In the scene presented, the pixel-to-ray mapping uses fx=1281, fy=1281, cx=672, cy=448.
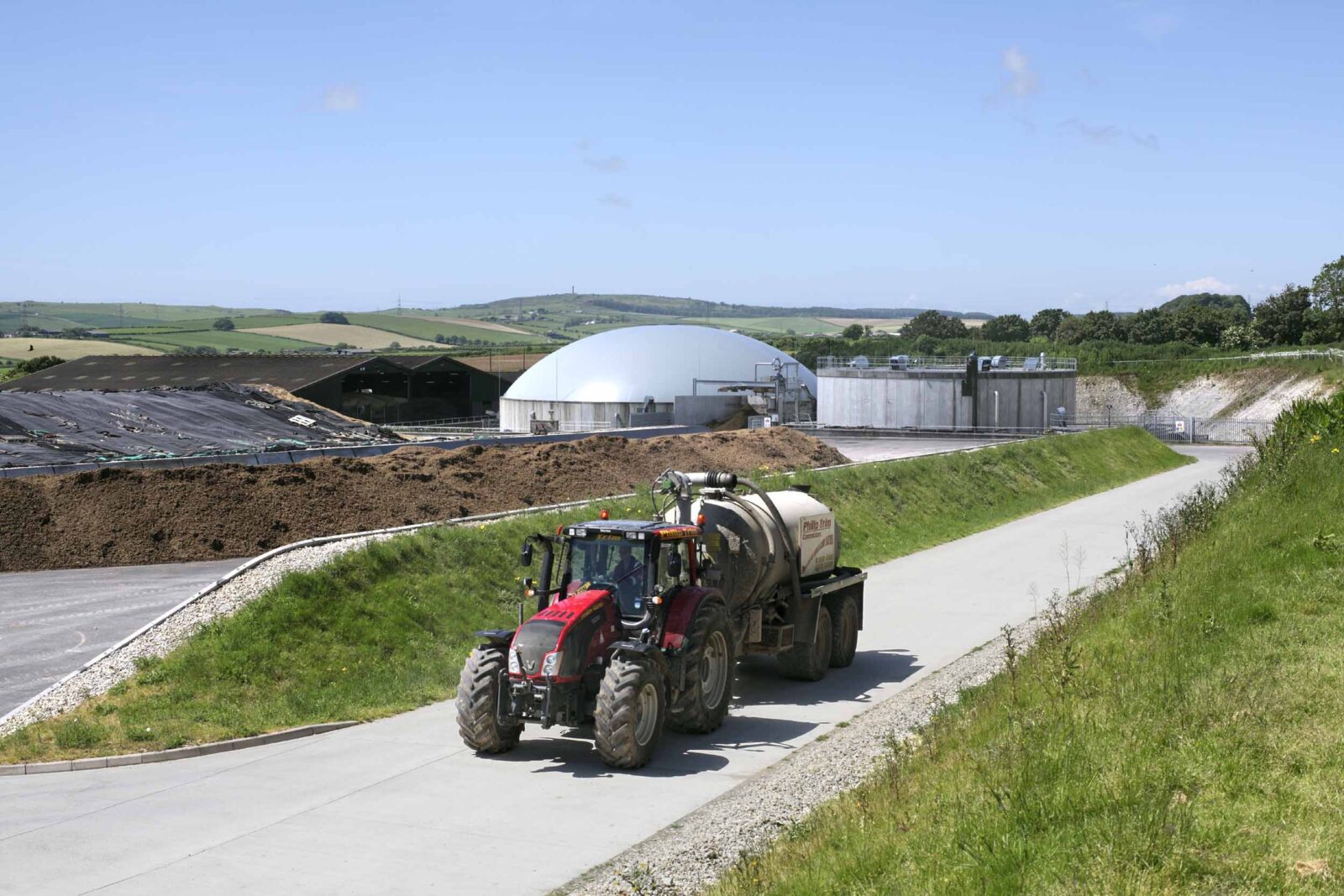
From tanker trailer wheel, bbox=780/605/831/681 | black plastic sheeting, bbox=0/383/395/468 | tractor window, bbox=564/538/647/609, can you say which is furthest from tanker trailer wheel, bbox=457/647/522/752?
black plastic sheeting, bbox=0/383/395/468

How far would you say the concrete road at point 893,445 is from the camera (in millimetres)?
63612

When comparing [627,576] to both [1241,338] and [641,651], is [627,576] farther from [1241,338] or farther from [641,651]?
[1241,338]

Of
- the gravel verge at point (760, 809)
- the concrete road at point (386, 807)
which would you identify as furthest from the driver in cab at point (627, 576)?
the gravel verge at point (760, 809)

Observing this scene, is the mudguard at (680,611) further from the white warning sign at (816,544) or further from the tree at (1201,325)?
the tree at (1201,325)

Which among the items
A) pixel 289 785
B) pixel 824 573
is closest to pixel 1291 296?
pixel 824 573

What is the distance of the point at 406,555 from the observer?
75.0 feet

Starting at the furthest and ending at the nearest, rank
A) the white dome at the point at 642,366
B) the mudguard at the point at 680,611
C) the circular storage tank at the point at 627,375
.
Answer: the white dome at the point at 642,366 < the circular storage tank at the point at 627,375 < the mudguard at the point at 680,611

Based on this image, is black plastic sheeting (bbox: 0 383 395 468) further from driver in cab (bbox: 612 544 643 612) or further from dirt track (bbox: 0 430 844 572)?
driver in cab (bbox: 612 544 643 612)

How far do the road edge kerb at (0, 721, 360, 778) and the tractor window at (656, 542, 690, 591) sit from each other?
4906mm

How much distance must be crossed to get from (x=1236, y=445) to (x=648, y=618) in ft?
261

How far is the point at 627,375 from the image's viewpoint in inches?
3511

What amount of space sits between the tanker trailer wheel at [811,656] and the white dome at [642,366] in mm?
67275

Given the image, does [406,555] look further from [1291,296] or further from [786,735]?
[1291,296]

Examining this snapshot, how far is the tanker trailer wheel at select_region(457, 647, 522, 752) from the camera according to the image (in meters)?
14.3
